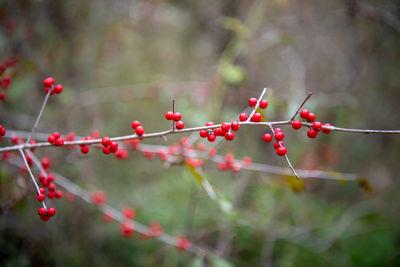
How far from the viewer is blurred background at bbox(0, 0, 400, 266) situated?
2.37 m

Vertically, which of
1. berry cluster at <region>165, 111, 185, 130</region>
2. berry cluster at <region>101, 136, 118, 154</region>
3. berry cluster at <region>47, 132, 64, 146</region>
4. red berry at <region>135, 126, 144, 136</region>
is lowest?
berry cluster at <region>101, 136, 118, 154</region>

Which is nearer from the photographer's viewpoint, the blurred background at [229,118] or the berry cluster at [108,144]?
the berry cluster at [108,144]

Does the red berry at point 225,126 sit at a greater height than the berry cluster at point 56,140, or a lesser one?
greater

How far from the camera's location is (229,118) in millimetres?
2445

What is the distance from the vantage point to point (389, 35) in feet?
9.40

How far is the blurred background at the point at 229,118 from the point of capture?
7.77 feet

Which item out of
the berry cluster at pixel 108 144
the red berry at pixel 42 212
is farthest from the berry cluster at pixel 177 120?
the red berry at pixel 42 212

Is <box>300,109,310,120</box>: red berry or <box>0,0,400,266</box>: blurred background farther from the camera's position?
<box>0,0,400,266</box>: blurred background

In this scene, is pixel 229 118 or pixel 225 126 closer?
pixel 225 126

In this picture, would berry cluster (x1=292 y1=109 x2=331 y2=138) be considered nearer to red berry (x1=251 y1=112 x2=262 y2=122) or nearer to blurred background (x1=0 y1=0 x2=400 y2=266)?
red berry (x1=251 y1=112 x2=262 y2=122)

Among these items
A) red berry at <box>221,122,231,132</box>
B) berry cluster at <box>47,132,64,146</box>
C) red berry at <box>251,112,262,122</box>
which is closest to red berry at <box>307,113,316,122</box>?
red berry at <box>251,112,262,122</box>

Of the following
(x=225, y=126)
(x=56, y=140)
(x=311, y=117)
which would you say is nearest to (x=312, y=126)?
(x=311, y=117)

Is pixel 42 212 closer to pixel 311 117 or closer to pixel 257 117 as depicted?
pixel 257 117

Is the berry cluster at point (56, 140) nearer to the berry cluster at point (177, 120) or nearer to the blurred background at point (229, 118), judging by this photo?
the berry cluster at point (177, 120)
